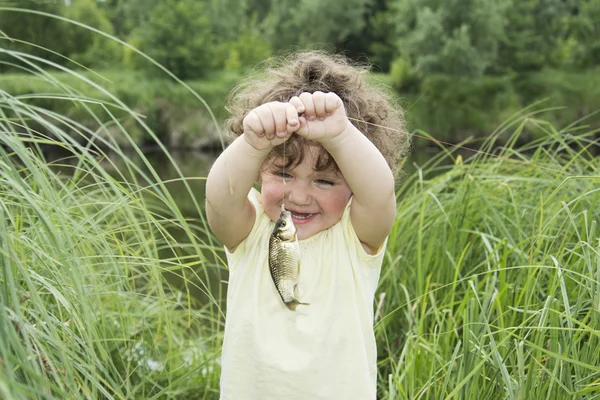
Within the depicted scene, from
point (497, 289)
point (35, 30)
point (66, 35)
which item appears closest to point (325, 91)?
point (497, 289)

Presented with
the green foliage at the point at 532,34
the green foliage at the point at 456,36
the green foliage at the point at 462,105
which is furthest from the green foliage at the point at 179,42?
the green foliage at the point at 532,34

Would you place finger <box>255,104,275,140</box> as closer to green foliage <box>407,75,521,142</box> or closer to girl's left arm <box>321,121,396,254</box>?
girl's left arm <box>321,121,396,254</box>

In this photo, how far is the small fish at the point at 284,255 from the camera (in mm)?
1437

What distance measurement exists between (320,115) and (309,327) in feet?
1.68

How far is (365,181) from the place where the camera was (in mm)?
1525

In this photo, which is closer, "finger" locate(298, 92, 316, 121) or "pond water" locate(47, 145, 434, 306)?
"finger" locate(298, 92, 316, 121)

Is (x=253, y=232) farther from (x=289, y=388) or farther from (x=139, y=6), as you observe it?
(x=139, y=6)

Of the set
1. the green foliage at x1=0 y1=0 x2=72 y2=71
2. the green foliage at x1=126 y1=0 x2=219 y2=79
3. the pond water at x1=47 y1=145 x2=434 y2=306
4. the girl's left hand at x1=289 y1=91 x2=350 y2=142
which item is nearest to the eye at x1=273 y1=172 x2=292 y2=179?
the girl's left hand at x1=289 y1=91 x2=350 y2=142

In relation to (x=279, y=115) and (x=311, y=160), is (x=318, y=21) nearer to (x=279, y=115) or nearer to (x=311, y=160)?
(x=311, y=160)

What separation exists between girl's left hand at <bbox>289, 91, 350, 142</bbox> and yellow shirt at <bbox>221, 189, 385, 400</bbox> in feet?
1.06

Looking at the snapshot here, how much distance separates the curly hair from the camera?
5.39ft

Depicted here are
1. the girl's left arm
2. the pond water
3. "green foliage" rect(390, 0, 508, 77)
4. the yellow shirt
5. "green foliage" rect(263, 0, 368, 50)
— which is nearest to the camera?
the girl's left arm

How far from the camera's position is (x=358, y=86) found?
1.84 meters

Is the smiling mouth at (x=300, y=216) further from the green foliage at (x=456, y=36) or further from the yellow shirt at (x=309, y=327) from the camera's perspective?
the green foliage at (x=456, y=36)
